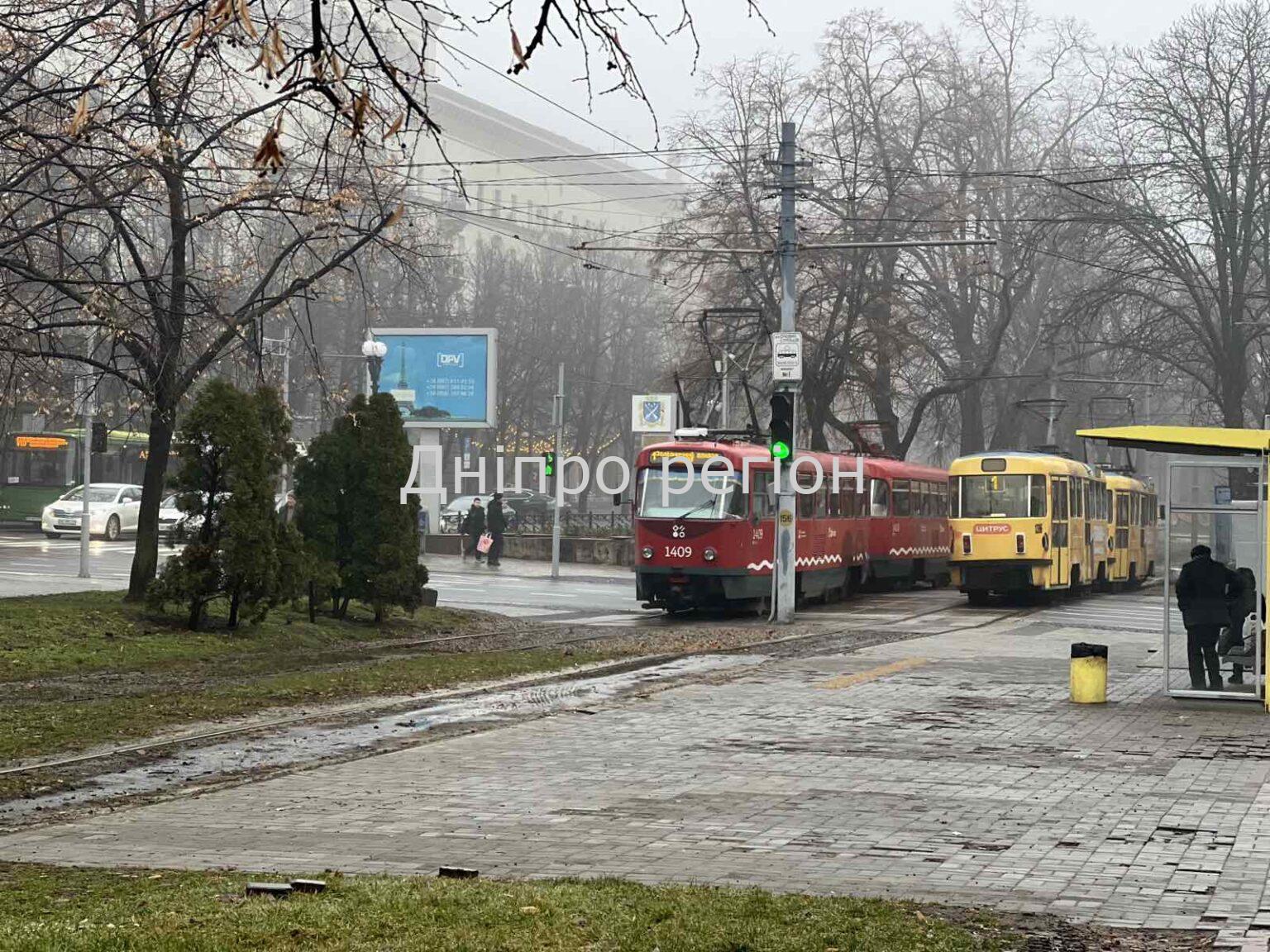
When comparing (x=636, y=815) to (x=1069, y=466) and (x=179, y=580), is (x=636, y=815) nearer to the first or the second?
(x=179, y=580)

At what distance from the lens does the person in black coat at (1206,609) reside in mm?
18094

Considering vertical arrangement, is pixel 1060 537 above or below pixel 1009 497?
below

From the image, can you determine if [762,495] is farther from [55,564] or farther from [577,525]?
[577,525]

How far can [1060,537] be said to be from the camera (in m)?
37.7

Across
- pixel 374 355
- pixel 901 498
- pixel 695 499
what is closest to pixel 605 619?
pixel 695 499

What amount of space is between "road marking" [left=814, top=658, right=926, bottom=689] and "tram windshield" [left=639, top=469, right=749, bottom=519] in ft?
33.7

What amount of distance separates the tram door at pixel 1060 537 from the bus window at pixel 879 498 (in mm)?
4688

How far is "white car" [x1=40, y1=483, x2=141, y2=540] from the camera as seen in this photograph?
54.9 m

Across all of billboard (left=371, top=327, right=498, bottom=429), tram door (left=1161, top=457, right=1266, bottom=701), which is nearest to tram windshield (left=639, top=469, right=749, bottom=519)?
Answer: tram door (left=1161, top=457, right=1266, bottom=701)

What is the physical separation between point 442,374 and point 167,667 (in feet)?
120

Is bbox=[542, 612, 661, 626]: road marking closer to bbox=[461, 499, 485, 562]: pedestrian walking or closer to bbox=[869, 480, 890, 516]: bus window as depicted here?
bbox=[869, 480, 890, 516]: bus window

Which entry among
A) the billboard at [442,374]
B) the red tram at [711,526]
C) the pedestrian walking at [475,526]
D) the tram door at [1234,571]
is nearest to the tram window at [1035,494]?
the red tram at [711,526]

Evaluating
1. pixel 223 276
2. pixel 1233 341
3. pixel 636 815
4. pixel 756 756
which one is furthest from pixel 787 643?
pixel 1233 341

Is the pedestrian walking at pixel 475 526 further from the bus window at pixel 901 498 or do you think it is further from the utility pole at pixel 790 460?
the utility pole at pixel 790 460
